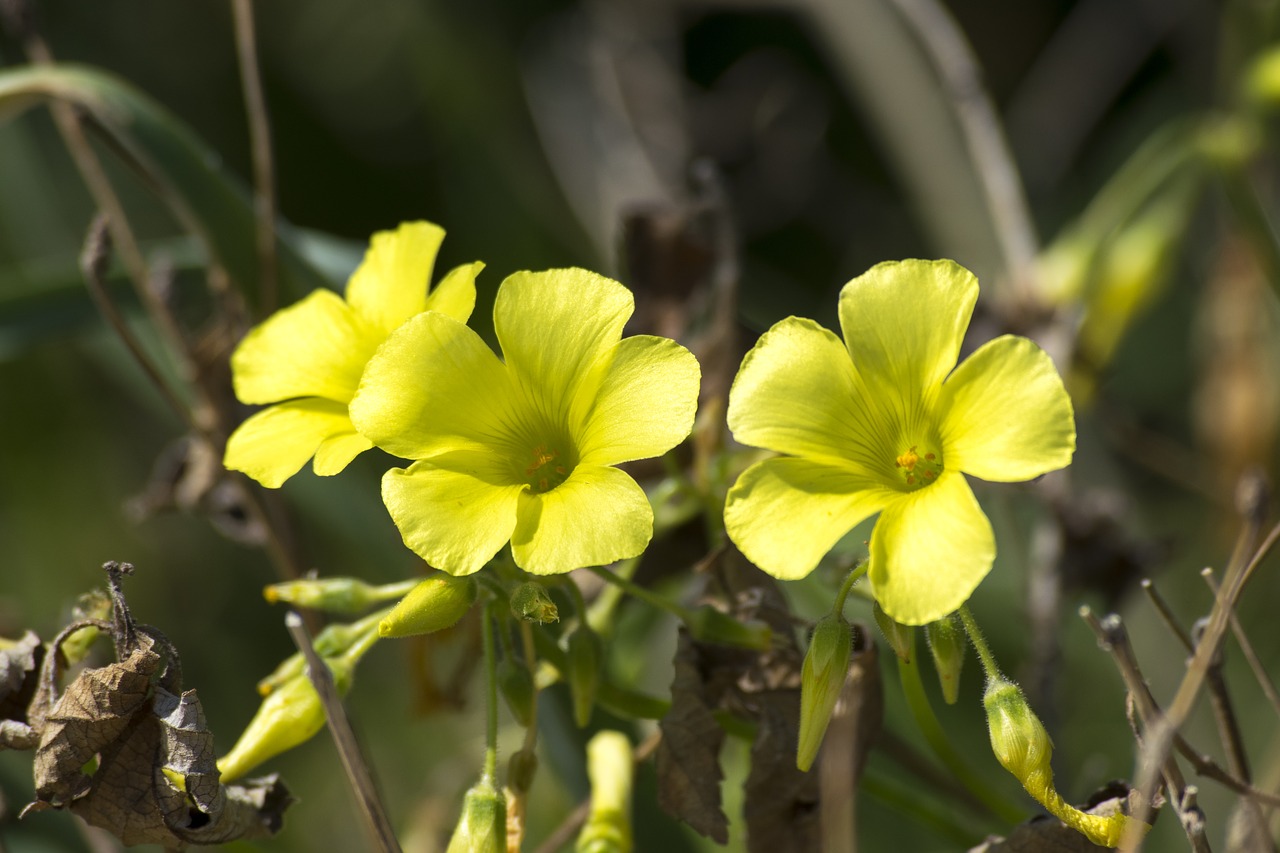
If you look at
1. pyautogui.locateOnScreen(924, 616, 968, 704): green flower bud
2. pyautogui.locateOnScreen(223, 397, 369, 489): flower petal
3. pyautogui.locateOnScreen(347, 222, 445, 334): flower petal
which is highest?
pyautogui.locateOnScreen(347, 222, 445, 334): flower petal

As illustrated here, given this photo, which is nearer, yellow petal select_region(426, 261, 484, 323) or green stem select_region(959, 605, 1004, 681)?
green stem select_region(959, 605, 1004, 681)

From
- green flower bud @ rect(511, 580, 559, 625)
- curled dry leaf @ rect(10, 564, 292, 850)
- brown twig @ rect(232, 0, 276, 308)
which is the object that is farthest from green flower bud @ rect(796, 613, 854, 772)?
brown twig @ rect(232, 0, 276, 308)

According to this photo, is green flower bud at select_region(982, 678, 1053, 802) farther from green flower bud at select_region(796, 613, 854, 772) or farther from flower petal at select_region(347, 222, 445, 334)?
flower petal at select_region(347, 222, 445, 334)

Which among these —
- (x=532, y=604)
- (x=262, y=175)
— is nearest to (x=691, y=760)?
(x=532, y=604)

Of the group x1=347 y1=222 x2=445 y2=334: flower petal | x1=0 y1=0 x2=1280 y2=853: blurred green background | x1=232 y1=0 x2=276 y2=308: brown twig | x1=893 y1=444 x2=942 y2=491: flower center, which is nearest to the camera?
x1=893 y1=444 x2=942 y2=491: flower center

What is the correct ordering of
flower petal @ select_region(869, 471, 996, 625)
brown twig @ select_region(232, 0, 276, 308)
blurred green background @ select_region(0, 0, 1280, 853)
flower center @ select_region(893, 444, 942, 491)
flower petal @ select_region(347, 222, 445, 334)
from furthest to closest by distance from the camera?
blurred green background @ select_region(0, 0, 1280, 853) < brown twig @ select_region(232, 0, 276, 308) < flower petal @ select_region(347, 222, 445, 334) < flower center @ select_region(893, 444, 942, 491) < flower petal @ select_region(869, 471, 996, 625)

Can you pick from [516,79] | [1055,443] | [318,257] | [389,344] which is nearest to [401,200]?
[516,79]

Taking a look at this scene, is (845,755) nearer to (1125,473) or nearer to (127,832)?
(127,832)
